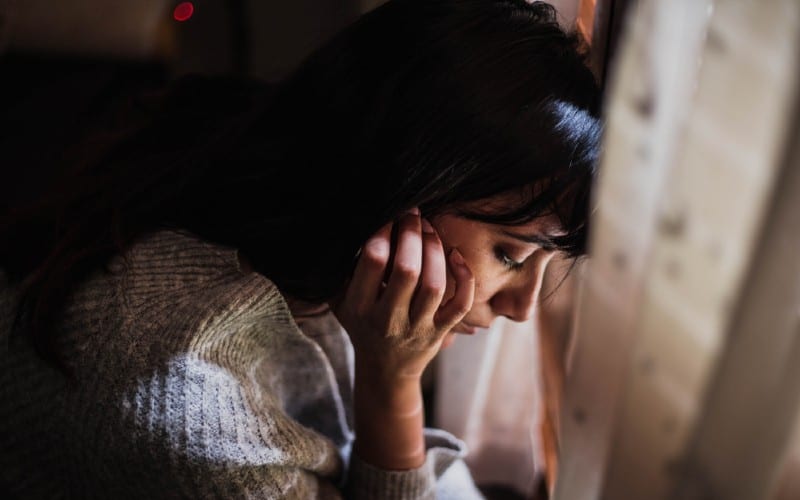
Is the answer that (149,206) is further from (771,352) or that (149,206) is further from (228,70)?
(228,70)

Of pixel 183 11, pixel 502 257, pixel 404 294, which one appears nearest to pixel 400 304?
pixel 404 294

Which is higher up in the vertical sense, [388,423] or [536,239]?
[536,239]

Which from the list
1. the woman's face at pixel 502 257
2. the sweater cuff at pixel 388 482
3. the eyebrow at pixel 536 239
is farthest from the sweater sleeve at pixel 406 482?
the eyebrow at pixel 536 239

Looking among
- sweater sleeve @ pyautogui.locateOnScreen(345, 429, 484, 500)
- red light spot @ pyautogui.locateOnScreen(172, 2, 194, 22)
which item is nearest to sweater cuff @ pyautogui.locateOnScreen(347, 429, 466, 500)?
sweater sleeve @ pyautogui.locateOnScreen(345, 429, 484, 500)

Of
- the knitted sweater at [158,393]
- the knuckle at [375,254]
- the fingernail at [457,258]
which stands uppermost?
the knuckle at [375,254]

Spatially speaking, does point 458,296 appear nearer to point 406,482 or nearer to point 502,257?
point 502,257

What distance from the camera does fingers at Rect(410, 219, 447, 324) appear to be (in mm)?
669

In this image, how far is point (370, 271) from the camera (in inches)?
26.1

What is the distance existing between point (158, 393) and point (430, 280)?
0.95ft

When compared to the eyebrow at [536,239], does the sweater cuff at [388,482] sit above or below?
below

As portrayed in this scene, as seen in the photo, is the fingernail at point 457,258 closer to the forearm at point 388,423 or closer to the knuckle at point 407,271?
the knuckle at point 407,271

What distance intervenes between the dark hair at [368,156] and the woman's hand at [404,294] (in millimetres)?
31

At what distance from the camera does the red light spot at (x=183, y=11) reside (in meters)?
1.92

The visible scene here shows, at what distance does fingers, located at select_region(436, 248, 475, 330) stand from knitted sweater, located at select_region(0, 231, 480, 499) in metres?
0.18
